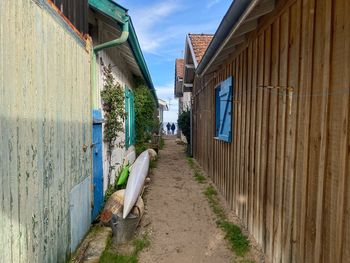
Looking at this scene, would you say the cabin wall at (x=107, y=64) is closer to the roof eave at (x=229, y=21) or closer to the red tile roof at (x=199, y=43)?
the roof eave at (x=229, y=21)

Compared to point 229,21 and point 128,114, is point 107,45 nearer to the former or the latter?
point 229,21

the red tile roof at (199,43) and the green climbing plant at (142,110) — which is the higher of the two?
the red tile roof at (199,43)

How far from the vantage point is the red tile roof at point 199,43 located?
8.80 metres

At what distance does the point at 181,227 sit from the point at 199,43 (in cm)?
707

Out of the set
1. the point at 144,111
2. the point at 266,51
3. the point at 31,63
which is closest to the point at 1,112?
the point at 31,63

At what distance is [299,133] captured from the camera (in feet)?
7.89

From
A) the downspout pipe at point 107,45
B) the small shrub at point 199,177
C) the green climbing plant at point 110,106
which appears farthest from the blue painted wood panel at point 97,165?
the small shrub at point 199,177

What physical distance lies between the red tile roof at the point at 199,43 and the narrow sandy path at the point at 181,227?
4.18 meters

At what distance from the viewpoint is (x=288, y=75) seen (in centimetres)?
265

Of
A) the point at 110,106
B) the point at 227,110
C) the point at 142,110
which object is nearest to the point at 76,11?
the point at 110,106

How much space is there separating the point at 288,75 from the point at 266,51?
732mm

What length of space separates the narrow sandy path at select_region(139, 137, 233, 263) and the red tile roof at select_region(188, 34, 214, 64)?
4.18 m

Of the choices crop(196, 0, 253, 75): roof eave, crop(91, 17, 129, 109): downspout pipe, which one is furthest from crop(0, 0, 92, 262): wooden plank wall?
crop(196, 0, 253, 75): roof eave

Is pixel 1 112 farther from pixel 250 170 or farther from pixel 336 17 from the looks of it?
pixel 250 170
